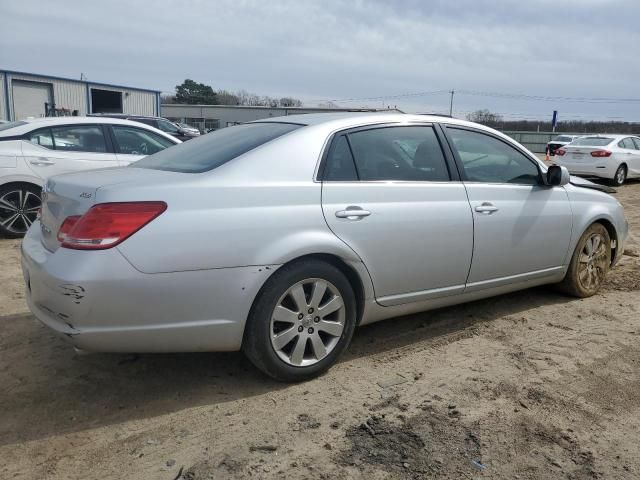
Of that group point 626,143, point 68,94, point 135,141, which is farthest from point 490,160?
point 68,94

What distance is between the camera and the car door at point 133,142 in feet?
24.9

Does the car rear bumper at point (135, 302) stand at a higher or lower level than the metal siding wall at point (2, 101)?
lower

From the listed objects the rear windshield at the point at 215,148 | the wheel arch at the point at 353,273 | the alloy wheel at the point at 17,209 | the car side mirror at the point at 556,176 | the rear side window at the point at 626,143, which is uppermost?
the rear side window at the point at 626,143

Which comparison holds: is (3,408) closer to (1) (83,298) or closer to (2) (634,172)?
(1) (83,298)

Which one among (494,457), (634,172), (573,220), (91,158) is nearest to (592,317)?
(573,220)

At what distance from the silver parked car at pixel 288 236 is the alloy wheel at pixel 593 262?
66 cm

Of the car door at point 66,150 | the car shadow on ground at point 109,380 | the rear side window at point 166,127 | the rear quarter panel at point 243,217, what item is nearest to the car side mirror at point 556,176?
the car shadow on ground at point 109,380

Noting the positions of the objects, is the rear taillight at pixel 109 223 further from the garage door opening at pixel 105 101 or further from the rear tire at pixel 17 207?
the garage door opening at pixel 105 101

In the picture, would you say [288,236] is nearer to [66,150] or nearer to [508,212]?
[508,212]

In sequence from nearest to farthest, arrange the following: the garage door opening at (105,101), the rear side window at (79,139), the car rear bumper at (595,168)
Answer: the rear side window at (79,139) → the car rear bumper at (595,168) → the garage door opening at (105,101)

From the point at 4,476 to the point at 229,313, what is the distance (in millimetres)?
1217

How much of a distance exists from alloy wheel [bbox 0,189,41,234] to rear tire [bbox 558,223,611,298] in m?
6.11

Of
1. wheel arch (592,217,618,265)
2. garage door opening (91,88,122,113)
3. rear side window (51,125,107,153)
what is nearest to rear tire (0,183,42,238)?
rear side window (51,125,107,153)

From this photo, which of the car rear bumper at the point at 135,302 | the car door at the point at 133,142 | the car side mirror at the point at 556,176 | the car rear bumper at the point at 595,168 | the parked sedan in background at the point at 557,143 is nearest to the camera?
the car rear bumper at the point at 135,302
